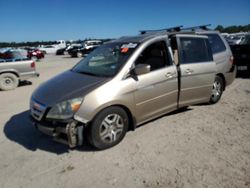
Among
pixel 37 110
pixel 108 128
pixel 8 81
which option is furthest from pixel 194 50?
pixel 8 81

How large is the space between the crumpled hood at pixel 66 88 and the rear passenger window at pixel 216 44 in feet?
11.5

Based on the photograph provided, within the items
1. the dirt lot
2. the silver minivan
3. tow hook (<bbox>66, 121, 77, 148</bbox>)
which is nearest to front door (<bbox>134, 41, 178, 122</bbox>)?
the silver minivan

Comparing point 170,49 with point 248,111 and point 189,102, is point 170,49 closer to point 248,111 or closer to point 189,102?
point 189,102

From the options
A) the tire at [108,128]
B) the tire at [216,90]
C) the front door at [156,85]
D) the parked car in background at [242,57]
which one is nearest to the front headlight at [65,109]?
the tire at [108,128]

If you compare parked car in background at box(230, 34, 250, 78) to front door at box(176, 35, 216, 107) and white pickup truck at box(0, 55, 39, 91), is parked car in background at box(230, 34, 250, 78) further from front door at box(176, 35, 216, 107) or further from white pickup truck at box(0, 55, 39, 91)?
white pickup truck at box(0, 55, 39, 91)

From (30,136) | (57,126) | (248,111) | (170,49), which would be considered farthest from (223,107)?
(30,136)

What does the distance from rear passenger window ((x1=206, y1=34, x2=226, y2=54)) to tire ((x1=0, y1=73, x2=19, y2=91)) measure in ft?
24.1

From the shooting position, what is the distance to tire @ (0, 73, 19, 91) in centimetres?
853

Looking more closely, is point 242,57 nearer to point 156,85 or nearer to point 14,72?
point 156,85

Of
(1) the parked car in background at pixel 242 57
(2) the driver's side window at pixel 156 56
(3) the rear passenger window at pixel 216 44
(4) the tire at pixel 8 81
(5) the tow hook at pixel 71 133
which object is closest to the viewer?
(5) the tow hook at pixel 71 133

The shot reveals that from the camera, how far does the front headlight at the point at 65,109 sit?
124 inches

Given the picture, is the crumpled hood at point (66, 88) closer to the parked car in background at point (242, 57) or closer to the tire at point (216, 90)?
the tire at point (216, 90)

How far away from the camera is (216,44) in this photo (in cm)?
577

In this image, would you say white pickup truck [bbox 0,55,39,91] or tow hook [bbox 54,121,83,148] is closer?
tow hook [bbox 54,121,83,148]
